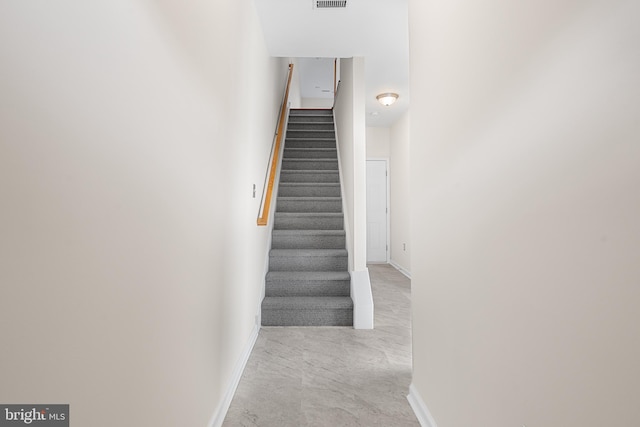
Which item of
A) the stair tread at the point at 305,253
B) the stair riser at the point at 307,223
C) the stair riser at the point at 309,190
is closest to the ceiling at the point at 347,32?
the stair riser at the point at 309,190

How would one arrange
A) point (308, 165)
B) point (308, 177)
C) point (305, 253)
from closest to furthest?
1. point (305, 253)
2. point (308, 177)
3. point (308, 165)

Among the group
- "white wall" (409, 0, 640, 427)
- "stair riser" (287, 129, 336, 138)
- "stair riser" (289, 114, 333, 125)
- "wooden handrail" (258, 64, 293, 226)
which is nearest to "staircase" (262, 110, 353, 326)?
"stair riser" (287, 129, 336, 138)

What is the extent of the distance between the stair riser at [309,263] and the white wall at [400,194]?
7.26 ft

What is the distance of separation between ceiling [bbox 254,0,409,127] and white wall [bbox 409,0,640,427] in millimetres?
1360

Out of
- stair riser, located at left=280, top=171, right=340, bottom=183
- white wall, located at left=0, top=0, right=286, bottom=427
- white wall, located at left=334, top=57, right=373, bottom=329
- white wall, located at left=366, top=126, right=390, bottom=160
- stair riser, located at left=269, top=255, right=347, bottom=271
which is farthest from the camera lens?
white wall, located at left=366, top=126, right=390, bottom=160

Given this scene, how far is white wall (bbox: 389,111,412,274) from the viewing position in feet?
18.6

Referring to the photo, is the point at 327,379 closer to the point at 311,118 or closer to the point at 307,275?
the point at 307,275

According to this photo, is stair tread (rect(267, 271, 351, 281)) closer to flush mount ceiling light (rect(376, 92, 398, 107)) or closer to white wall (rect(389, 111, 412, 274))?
white wall (rect(389, 111, 412, 274))

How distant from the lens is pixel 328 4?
2.47 meters

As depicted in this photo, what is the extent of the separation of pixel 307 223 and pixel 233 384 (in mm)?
2268

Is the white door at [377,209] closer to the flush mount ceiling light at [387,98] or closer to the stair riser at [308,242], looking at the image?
the flush mount ceiling light at [387,98]

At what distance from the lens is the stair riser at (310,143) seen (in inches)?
200

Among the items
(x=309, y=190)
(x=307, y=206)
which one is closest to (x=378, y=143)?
(x=309, y=190)

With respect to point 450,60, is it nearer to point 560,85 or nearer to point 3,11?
point 560,85
